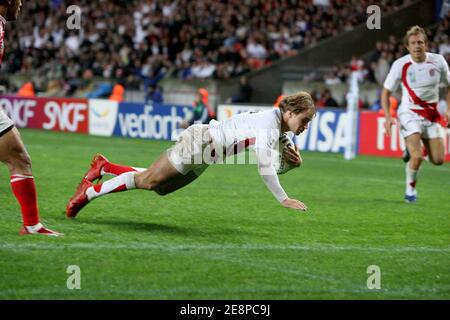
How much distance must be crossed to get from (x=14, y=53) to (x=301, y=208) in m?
28.1

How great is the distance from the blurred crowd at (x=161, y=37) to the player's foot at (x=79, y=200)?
18927 millimetres

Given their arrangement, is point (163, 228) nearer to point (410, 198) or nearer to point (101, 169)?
point (101, 169)

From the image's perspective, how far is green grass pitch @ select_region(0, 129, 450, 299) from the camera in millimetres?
5840

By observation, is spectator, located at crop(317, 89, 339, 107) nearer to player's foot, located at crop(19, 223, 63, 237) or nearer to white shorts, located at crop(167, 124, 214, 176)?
white shorts, located at crop(167, 124, 214, 176)

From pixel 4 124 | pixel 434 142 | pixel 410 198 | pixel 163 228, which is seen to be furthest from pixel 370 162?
pixel 4 124

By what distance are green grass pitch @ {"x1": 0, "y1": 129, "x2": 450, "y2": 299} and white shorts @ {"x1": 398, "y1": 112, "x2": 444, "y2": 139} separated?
2.89 feet

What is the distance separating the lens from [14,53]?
110 ft

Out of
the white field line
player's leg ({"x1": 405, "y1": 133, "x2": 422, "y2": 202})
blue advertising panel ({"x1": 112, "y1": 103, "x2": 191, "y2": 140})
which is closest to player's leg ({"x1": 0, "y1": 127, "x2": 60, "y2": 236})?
player's leg ({"x1": 405, "y1": 133, "x2": 422, "y2": 202})

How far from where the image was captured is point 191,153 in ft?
25.9

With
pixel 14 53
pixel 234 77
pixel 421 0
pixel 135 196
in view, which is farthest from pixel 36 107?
pixel 135 196

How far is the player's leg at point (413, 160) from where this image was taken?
1087cm

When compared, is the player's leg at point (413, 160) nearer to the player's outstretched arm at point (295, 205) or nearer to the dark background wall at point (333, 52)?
the player's outstretched arm at point (295, 205)

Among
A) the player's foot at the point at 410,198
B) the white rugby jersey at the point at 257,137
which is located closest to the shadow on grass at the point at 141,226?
the white rugby jersey at the point at 257,137

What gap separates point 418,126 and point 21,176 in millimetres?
5436
